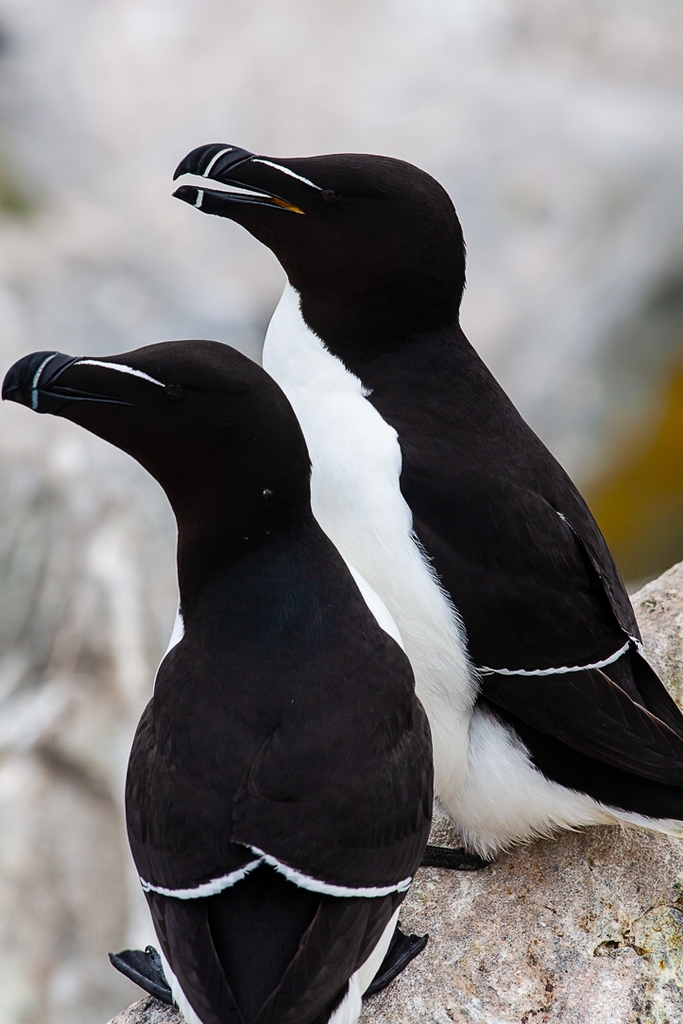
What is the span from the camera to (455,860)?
3.36 meters

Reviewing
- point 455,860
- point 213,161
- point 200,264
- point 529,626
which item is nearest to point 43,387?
point 213,161

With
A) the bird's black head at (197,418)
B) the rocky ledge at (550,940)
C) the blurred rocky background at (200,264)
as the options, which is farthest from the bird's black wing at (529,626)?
the blurred rocky background at (200,264)

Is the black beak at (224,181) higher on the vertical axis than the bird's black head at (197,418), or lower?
higher

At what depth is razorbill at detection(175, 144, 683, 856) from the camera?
9.99 feet

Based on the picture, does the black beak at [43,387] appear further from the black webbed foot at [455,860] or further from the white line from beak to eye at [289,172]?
the black webbed foot at [455,860]

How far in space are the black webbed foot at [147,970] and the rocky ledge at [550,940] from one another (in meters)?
0.04

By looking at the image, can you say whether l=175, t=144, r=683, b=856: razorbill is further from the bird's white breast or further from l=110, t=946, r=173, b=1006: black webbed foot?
l=110, t=946, r=173, b=1006: black webbed foot

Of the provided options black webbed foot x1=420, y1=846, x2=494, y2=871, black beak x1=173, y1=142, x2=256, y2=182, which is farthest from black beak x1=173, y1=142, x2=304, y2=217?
black webbed foot x1=420, y1=846, x2=494, y2=871

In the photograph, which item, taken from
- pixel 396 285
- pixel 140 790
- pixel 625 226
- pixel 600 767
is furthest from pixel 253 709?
pixel 625 226

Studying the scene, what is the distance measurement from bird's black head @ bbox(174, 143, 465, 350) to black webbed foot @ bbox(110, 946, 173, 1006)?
159 cm

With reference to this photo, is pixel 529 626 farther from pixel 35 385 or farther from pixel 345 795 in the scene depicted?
pixel 35 385

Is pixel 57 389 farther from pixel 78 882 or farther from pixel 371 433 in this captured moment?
pixel 78 882

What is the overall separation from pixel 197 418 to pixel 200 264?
6.75 meters

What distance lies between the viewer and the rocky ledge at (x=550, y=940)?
2.93m
